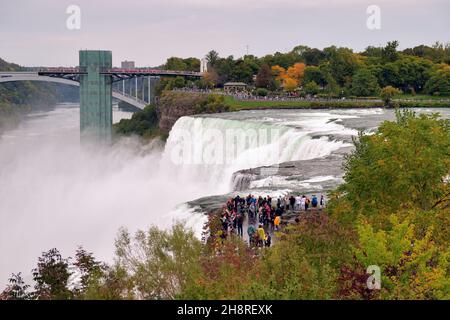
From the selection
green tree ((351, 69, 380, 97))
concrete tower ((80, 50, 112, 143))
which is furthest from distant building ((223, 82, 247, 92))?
concrete tower ((80, 50, 112, 143))

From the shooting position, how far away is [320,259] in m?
15.6

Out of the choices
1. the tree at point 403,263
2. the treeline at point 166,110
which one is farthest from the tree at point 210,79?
the tree at point 403,263

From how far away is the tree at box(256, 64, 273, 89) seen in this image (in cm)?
7788

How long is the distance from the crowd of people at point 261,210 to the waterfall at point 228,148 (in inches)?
255

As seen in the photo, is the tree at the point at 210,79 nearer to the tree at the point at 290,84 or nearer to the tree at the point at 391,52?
the tree at the point at 290,84

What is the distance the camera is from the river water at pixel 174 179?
1172 inches

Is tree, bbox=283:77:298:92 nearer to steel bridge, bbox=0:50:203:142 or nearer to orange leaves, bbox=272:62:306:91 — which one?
orange leaves, bbox=272:62:306:91

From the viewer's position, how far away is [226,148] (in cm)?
4344

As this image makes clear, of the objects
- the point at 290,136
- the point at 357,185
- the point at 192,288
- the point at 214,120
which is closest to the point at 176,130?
the point at 214,120

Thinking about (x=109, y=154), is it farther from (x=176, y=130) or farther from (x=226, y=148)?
(x=226, y=148)

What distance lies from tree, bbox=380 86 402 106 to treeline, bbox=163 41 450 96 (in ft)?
4.92

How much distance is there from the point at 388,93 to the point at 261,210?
1906 inches

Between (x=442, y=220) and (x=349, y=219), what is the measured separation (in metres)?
2.08

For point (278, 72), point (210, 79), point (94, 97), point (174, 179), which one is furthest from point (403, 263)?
point (278, 72)
